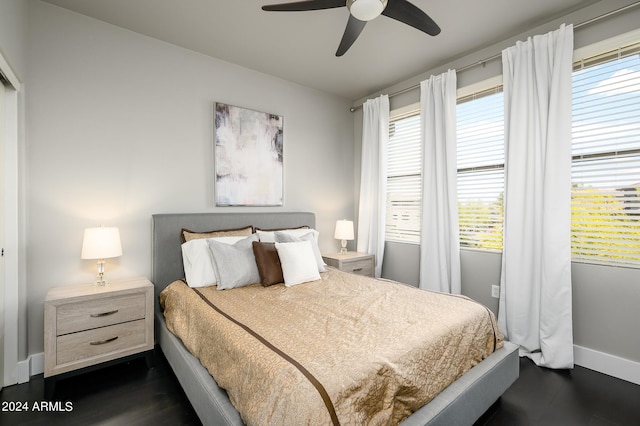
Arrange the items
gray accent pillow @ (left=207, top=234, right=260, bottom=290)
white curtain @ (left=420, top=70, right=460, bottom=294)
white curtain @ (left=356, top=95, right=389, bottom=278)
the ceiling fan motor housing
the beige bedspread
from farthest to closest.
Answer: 1. white curtain @ (left=356, top=95, right=389, bottom=278)
2. white curtain @ (left=420, top=70, right=460, bottom=294)
3. gray accent pillow @ (left=207, top=234, right=260, bottom=290)
4. the ceiling fan motor housing
5. the beige bedspread

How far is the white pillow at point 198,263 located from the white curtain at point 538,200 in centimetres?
259

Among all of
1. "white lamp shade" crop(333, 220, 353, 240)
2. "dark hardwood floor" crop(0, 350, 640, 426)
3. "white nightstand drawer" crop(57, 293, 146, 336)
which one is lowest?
"dark hardwood floor" crop(0, 350, 640, 426)

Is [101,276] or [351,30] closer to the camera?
[351,30]

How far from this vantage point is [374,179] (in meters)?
3.92

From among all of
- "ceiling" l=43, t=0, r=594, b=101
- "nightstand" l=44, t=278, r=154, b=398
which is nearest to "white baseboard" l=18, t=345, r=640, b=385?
"nightstand" l=44, t=278, r=154, b=398

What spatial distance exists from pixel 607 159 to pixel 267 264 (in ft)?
9.08

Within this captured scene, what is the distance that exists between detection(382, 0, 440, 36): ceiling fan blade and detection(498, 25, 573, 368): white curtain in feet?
3.61

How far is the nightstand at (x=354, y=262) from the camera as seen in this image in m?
3.52

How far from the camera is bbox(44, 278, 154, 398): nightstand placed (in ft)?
6.50

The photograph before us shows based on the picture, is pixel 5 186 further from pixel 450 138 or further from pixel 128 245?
pixel 450 138

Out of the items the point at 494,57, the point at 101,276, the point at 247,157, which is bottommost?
the point at 101,276

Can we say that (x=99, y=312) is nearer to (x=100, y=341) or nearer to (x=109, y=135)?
(x=100, y=341)

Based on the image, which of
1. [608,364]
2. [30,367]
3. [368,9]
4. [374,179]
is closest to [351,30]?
[368,9]

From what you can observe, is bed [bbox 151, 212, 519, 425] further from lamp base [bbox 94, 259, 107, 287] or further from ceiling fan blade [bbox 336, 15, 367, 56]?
ceiling fan blade [bbox 336, 15, 367, 56]
